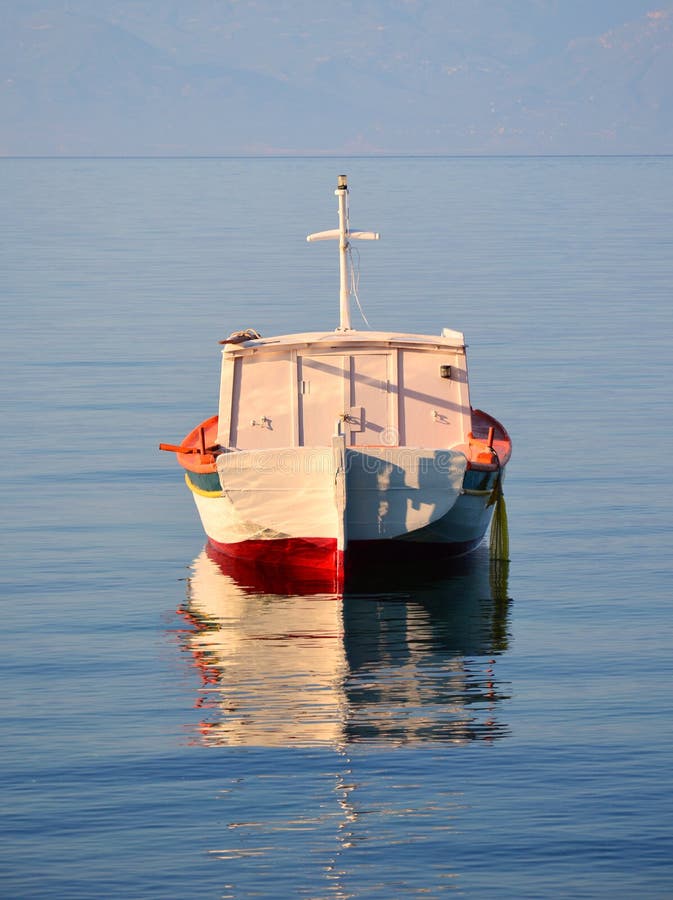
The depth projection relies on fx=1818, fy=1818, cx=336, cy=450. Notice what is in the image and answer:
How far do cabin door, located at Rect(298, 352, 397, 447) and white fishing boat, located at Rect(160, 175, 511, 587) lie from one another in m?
0.02

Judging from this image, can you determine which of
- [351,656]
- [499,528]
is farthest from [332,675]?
[499,528]

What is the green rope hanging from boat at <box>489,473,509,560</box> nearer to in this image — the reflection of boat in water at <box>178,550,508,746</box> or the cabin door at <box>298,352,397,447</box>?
the reflection of boat in water at <box>178,550,508,746</box>

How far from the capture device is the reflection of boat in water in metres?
20.0

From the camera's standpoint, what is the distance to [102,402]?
44.9 metres

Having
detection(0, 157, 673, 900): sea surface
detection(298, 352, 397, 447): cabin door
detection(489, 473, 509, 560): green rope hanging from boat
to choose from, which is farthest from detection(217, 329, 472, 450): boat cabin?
detection(0, 157, 673, 900): sea surface

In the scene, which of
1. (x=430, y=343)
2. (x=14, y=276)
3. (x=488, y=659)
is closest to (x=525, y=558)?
(x=430, y=343)

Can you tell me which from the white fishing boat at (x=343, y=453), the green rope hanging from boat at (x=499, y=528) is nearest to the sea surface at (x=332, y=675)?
the green rope hanging from boat at (x=499, y=528)

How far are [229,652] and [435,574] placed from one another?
17.9 feet

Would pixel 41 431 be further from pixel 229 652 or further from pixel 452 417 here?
pixel 229 652

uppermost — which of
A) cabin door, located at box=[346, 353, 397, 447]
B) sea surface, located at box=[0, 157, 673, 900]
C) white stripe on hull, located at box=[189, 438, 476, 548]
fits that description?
cabin door, located at box=[346, 353, 397, 447]

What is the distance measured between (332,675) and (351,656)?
3.25 feet

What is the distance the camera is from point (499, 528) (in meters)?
28.3

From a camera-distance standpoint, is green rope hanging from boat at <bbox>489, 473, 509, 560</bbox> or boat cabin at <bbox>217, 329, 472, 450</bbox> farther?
boat cabin at <bbox>217, 329, 472, 450</bbox>

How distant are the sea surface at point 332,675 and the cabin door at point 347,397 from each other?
8.67 feet
